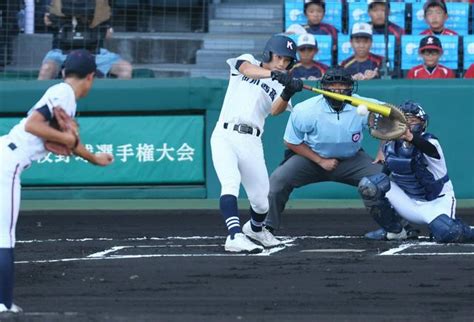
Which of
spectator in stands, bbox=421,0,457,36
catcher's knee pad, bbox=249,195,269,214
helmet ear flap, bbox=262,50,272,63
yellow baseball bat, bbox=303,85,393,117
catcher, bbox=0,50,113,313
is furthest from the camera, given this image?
spectator in stands, bbox=421,0,457,36

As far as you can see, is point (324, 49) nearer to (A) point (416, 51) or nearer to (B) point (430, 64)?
(A) point (416, 51)

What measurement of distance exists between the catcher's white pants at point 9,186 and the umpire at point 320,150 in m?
4.10

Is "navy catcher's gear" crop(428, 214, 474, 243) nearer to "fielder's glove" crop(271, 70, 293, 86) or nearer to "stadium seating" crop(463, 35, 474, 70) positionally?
"fielder's glove" crop(271, 70, 293, 86)

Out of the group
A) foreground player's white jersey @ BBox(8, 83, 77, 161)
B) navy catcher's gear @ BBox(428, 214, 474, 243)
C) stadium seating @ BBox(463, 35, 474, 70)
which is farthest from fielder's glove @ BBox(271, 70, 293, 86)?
stadium seating @ BBox(463, 35, 474, 70)

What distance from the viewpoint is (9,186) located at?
726 cm

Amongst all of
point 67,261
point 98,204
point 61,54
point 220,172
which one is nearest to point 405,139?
point 220,172

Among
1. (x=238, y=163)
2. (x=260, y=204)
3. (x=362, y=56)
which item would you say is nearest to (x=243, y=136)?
(x=238, y=163)

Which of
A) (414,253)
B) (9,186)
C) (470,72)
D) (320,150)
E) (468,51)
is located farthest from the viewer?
(468,51)

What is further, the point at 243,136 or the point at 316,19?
the point at 316,19

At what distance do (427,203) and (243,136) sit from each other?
1767 millimetres

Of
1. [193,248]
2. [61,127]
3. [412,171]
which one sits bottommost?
[193,248]

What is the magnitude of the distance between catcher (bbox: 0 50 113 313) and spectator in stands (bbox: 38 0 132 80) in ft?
25.1

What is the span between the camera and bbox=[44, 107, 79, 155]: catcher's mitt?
7.30 metres

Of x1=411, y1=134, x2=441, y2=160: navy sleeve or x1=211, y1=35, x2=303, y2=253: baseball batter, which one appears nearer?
x1=211, y1=35, x2=303, y2=253: baseball batter
